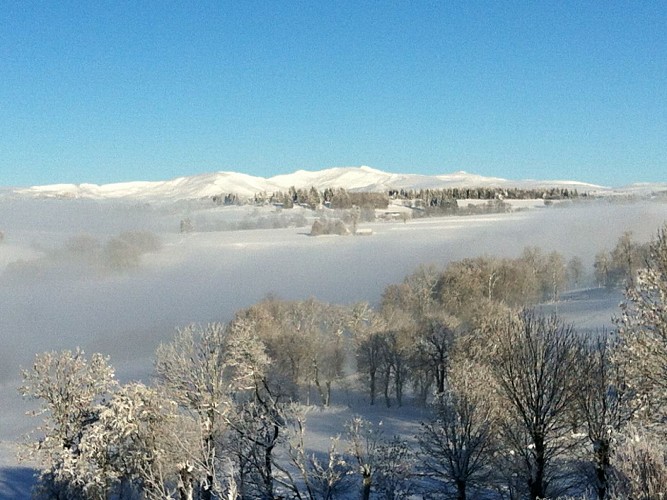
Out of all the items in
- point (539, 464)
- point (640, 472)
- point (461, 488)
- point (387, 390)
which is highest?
point (640, 472)

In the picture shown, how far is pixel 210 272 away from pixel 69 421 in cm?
8522

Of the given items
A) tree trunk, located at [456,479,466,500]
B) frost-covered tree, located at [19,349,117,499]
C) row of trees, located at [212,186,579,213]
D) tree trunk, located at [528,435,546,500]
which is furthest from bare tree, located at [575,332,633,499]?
row of trees, located at [212,186,579,213]

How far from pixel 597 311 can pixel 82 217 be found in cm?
9828

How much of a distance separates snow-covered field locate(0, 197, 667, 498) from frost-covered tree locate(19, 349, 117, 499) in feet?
95.6

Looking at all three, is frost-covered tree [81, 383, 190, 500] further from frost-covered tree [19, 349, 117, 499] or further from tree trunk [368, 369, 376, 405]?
tree trunk [368, 369, 376, 405]

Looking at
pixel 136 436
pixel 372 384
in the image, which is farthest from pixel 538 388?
pixel 372 384

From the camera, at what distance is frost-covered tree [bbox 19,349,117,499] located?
16719 mm

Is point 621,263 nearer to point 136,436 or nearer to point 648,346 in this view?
point 648,346

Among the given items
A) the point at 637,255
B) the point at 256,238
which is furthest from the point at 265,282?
the point at 637,255

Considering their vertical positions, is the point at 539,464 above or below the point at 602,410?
below

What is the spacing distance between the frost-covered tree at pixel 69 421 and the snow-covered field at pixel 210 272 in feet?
95.6

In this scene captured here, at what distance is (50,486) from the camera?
18.2 metres

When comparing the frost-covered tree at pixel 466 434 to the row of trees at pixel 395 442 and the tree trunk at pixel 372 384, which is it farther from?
the tree trunk at pixel 372 384

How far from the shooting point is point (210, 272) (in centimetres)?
10206
